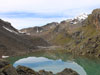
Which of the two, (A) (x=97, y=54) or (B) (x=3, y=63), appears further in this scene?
(A) (x=97, y=54)

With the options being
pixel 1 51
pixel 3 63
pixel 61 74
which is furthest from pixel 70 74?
pixel 1 51

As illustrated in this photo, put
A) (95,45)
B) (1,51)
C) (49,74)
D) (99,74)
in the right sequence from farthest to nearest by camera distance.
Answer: (1,51)
(95,45)
(99,74)
(49,74)

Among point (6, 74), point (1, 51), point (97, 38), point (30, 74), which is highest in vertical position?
point (6, 74)

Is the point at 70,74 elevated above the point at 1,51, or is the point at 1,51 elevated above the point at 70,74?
the point at 70,74

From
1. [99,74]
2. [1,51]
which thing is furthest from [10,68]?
[1,51]

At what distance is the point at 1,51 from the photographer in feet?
628

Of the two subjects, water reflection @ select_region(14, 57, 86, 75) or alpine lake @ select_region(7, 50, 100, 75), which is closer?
water reflection @ select_region(14, 57, 86, 75)

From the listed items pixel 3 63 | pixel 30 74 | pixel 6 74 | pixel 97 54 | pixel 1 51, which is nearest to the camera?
pixel 6 74

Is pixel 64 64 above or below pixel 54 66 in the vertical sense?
below

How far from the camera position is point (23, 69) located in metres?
48.4

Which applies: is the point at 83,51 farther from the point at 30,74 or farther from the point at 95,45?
the point at 30,74

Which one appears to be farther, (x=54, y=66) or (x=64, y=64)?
(x=64, y=64)

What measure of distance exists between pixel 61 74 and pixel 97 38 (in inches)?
4502

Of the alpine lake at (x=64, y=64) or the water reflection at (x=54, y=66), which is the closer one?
the water reflection at (x=54, y=66)
